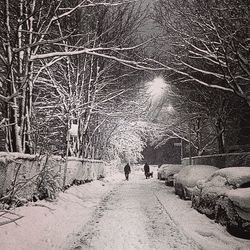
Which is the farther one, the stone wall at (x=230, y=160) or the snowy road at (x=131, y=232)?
the stone wall at (x=230, y=160)

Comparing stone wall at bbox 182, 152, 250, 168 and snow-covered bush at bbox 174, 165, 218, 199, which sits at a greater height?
stone wall at bbox 182, 152, 250, 168

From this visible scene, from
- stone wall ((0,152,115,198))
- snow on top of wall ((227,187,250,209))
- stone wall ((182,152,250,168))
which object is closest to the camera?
snow on top of wall ((227,187,250,209))

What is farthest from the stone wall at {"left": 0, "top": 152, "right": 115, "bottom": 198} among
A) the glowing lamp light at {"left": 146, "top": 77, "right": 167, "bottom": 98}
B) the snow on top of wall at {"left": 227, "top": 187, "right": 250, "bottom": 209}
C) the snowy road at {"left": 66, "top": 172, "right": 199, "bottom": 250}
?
the glowing lamp light at {"left": 146, "top": 77, "right": 167, "bottom": 98}

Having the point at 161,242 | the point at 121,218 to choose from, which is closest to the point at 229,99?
the point at 121,218

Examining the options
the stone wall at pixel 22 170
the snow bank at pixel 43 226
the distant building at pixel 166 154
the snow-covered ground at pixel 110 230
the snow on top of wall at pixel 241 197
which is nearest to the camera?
the snow bank at pixel 43 226

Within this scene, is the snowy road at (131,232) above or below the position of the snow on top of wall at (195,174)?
below

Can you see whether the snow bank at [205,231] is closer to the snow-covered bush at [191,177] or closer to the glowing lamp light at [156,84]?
the snow-covered bush at [191,177]

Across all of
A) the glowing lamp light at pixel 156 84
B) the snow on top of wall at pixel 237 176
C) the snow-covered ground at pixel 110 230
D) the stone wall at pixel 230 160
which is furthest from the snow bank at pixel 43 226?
the glowing lamp light at pixel 156 84

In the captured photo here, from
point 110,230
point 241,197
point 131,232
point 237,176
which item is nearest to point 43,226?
point 110,230

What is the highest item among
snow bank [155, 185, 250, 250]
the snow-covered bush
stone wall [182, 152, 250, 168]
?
stone wall [182, 152, 250, 168]

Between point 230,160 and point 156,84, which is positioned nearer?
point 230,160

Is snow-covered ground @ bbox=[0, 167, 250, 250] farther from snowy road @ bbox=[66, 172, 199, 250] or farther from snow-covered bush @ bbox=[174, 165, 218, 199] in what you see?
snow-covered bush @ bbox=[174, 165, 218, 199]

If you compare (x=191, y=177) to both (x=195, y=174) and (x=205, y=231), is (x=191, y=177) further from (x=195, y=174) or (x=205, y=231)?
(x=205, y=231)

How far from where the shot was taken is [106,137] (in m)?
31.2
